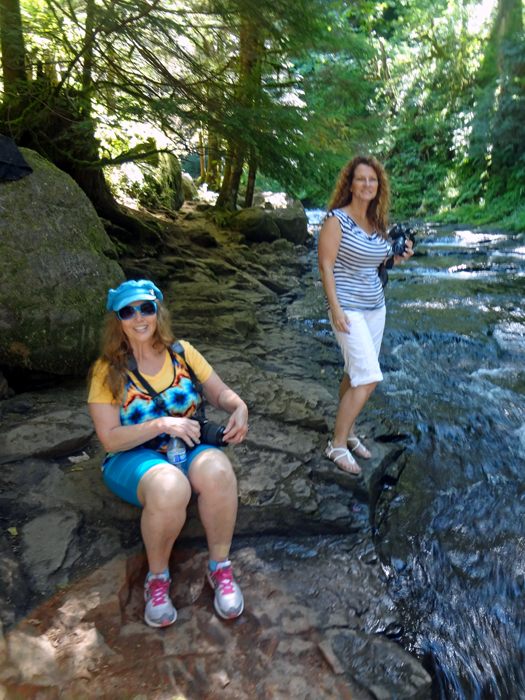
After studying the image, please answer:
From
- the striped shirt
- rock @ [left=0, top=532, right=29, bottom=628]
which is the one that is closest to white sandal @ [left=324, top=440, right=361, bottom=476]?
the striped shirt

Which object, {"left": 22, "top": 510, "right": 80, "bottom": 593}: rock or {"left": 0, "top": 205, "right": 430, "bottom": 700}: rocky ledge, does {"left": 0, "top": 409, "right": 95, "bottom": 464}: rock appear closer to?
{"left": 0, "top": 205, "right": 430, "bottom": 700}: rocky ledge

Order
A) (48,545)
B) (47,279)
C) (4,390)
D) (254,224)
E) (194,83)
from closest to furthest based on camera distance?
(48,545) → (4,390) → (47,279) → (194,83) → (254,224)

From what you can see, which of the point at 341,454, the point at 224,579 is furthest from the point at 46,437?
the point at 341,454

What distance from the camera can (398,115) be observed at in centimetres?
2442

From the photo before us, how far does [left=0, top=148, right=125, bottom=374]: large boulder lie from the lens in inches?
138

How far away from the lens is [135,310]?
2.34 meters

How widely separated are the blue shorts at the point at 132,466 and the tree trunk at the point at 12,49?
4085mm

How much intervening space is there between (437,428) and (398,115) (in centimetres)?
2460

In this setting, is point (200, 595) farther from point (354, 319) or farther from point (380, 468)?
point (354, 319)

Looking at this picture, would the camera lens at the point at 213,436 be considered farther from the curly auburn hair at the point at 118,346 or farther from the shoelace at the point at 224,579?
the shoelace at the point at 224,579

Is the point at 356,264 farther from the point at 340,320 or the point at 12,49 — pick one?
the point at 12,49

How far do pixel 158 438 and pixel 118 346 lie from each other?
49cm

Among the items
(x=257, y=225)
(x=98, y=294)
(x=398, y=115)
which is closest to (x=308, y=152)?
(x=98, y=294)

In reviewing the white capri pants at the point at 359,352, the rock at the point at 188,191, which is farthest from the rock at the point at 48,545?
the rock at the point at 188,191
